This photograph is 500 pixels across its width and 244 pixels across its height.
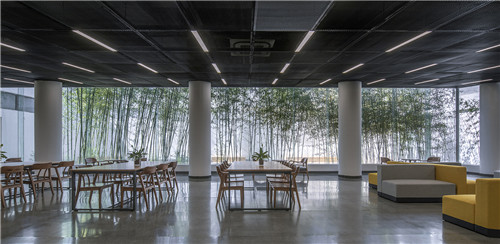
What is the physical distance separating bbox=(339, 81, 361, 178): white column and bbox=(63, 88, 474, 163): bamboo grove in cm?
147

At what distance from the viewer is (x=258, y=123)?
10852mm

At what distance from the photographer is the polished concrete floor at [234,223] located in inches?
143

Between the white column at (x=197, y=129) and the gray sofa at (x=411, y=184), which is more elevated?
the white column at (x=197, y=129)

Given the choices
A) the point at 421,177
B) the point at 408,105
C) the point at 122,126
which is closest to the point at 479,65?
the point at 421,177

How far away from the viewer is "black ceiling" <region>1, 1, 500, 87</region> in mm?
3822

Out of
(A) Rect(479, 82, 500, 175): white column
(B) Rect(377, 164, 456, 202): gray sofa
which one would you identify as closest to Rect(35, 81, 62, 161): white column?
(B) Rect(377, 164, 456, 202): gray sofa

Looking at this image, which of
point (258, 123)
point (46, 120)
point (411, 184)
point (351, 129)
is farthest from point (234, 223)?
point (46, 120)

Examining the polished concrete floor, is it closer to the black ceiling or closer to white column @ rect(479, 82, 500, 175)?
the black ceiling

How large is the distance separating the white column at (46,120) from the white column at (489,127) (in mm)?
13791

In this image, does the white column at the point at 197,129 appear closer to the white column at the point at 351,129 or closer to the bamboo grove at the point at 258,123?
the bamboo grove at the point at 258,123

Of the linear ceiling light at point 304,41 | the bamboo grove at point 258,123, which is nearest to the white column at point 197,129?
the bamboo grove at point 258,123

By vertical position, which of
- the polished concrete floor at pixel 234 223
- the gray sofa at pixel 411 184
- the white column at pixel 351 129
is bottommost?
the polished concrete floor at pixel 234 223

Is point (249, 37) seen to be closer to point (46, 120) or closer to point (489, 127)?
point (46, 120)

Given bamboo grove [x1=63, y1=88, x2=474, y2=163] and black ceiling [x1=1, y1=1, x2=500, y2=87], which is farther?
bamboo grove [x1=63, y1=88, x2=474, y2=163]
